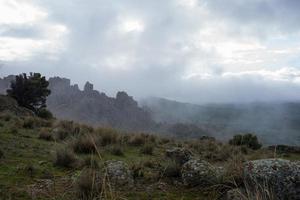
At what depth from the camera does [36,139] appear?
14.3 meters

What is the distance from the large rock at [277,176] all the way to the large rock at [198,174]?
946mm

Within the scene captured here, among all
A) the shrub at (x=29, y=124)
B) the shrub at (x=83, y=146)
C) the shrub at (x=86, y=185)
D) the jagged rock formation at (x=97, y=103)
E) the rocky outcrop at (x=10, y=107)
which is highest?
the jagged rock formation at (x=97, y=103)

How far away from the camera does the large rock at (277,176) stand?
21.5ft

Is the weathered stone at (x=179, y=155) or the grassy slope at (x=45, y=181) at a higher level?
the weathered stone at (x=179, y=155)

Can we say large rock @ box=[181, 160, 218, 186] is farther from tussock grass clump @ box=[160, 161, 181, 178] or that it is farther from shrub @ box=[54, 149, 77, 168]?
shrub @ box=[54, 149, 77, 168]

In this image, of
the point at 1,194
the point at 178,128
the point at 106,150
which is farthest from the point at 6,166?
the point at 178,128

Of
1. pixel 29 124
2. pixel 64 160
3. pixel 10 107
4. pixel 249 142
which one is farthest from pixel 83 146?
pixel 10 107

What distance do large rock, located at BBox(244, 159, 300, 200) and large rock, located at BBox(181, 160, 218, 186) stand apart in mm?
946

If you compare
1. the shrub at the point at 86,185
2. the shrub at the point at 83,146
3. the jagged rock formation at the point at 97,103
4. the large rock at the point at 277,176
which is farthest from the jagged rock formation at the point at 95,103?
the large rock at the point at 277,176

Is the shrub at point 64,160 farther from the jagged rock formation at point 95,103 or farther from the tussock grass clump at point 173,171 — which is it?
the jagged rock formation at point 95,103

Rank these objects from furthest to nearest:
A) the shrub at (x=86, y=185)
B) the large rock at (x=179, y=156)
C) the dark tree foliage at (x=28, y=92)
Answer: the dark tree foliage at (x=28, y=92), the large rock at (x=179, y=156), the shrub at (x=86, y=185)

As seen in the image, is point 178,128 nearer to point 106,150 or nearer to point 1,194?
point 106,150

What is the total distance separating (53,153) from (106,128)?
6502 millimetres

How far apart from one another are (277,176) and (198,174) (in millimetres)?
1778
